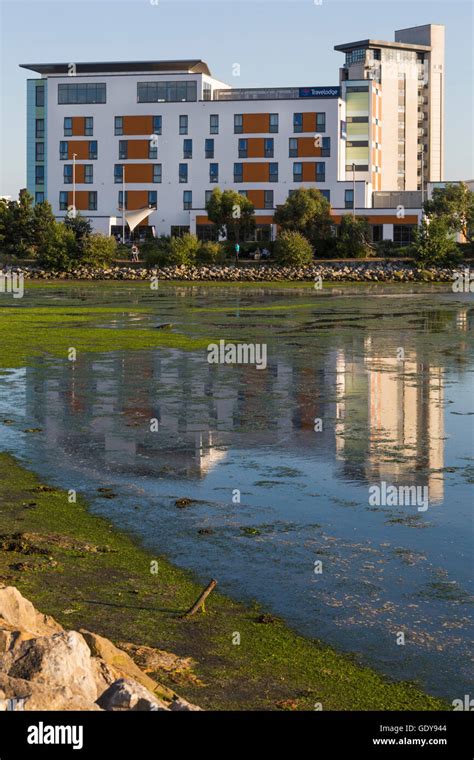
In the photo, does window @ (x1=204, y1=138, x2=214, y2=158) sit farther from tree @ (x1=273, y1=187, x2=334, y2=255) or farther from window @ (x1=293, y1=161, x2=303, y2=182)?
tree @ (x1=273, y1=187, x2=334, y2=255)

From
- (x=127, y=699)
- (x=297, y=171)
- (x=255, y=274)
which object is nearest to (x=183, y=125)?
(x=297, y=171)

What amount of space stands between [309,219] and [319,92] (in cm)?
2139

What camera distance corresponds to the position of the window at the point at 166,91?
131m

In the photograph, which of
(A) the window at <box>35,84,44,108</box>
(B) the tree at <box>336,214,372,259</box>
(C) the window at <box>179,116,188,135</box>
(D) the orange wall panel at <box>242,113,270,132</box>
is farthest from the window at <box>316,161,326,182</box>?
(A) the window at <box>35,84,44,108</box>

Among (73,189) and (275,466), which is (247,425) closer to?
(275,466)

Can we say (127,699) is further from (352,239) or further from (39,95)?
(39,95)

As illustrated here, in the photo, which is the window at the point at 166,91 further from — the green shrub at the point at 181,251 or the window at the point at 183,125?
the green shrub at the point at 181,251

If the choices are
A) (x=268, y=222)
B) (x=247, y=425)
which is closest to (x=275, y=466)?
(x=247, y=425)

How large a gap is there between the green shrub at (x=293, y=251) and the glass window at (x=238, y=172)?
1059 inches

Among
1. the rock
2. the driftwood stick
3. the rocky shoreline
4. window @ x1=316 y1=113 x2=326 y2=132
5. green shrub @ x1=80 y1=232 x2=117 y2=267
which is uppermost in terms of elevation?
window @ x1=316 y1=113 x2=326 y2=132

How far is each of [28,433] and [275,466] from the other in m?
5.24

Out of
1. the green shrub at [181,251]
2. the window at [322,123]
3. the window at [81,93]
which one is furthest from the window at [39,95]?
the green shrub at [181,251]

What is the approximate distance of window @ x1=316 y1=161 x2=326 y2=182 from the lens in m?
129

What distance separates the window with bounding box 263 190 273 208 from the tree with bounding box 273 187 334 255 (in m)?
13.2
